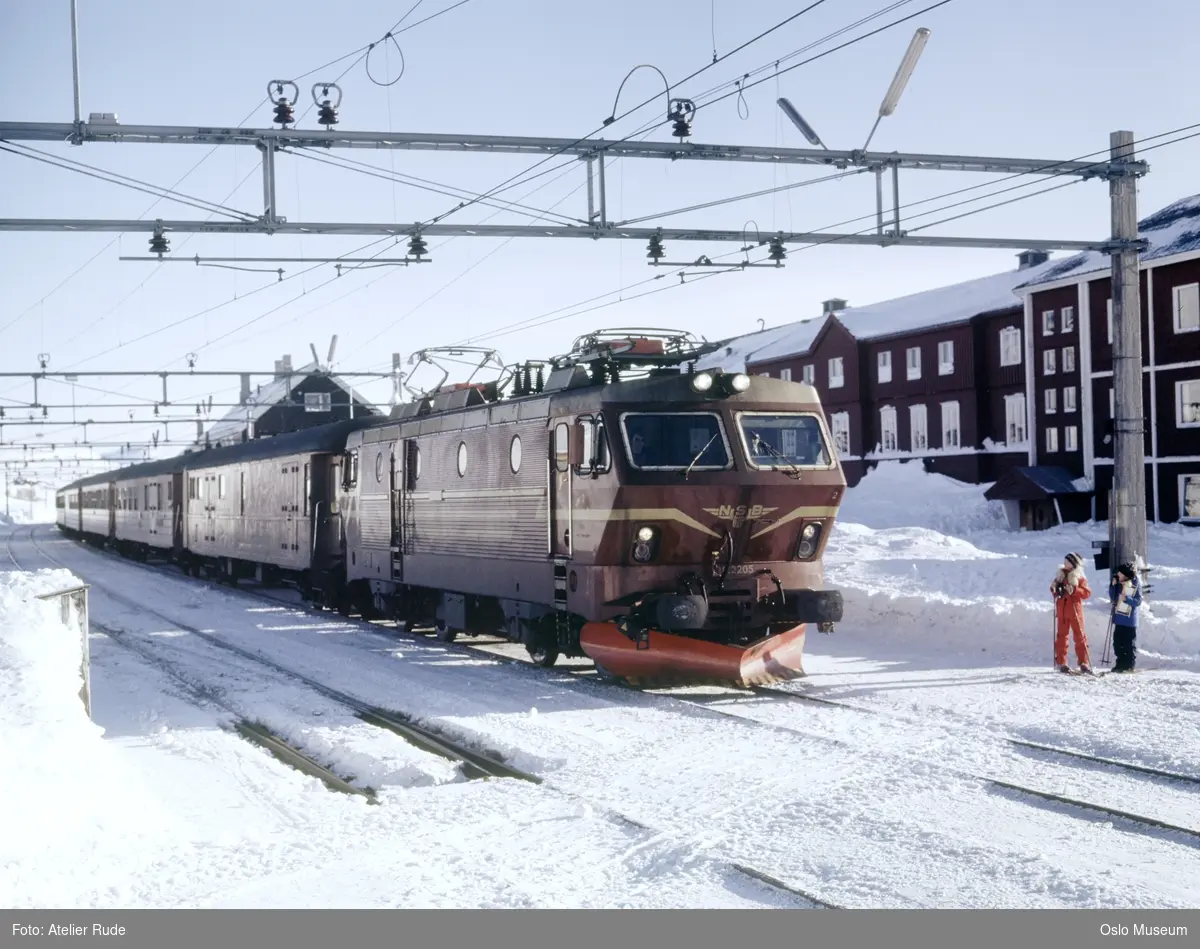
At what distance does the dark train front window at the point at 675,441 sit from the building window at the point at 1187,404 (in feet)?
102

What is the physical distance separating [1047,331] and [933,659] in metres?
34.3

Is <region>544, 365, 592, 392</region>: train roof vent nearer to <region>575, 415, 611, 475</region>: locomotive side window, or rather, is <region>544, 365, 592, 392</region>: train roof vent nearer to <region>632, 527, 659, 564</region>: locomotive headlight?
<region>575, 415, 611, 475</region>: locomotive side window

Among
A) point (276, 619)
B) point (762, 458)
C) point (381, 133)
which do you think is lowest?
point (276, 619)

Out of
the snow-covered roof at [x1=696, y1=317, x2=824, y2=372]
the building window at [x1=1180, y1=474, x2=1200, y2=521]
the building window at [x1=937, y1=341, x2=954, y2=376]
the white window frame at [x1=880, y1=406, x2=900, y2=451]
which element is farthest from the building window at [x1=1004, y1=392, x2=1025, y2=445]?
the snow-covered roof at [x1=696, y1=317, x2=824, y2=372]

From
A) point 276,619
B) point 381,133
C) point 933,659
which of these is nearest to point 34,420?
point 276,619

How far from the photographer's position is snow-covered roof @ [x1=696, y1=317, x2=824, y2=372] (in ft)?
203

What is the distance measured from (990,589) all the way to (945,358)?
33469mm

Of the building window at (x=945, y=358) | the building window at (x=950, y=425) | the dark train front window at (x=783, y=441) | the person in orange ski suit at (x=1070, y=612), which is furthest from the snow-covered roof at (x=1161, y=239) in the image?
the dark train front window at (x=783, y=441)

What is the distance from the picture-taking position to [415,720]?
11805 millimetres

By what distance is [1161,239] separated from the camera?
41438mm

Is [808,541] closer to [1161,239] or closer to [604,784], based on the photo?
[604,784]

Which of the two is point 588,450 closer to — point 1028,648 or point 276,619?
point 1028,648

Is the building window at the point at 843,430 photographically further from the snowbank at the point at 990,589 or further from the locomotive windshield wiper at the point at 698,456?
the locomotive windshield wiper at the point at 698,456

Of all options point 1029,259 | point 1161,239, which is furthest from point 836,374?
point 1161,239
